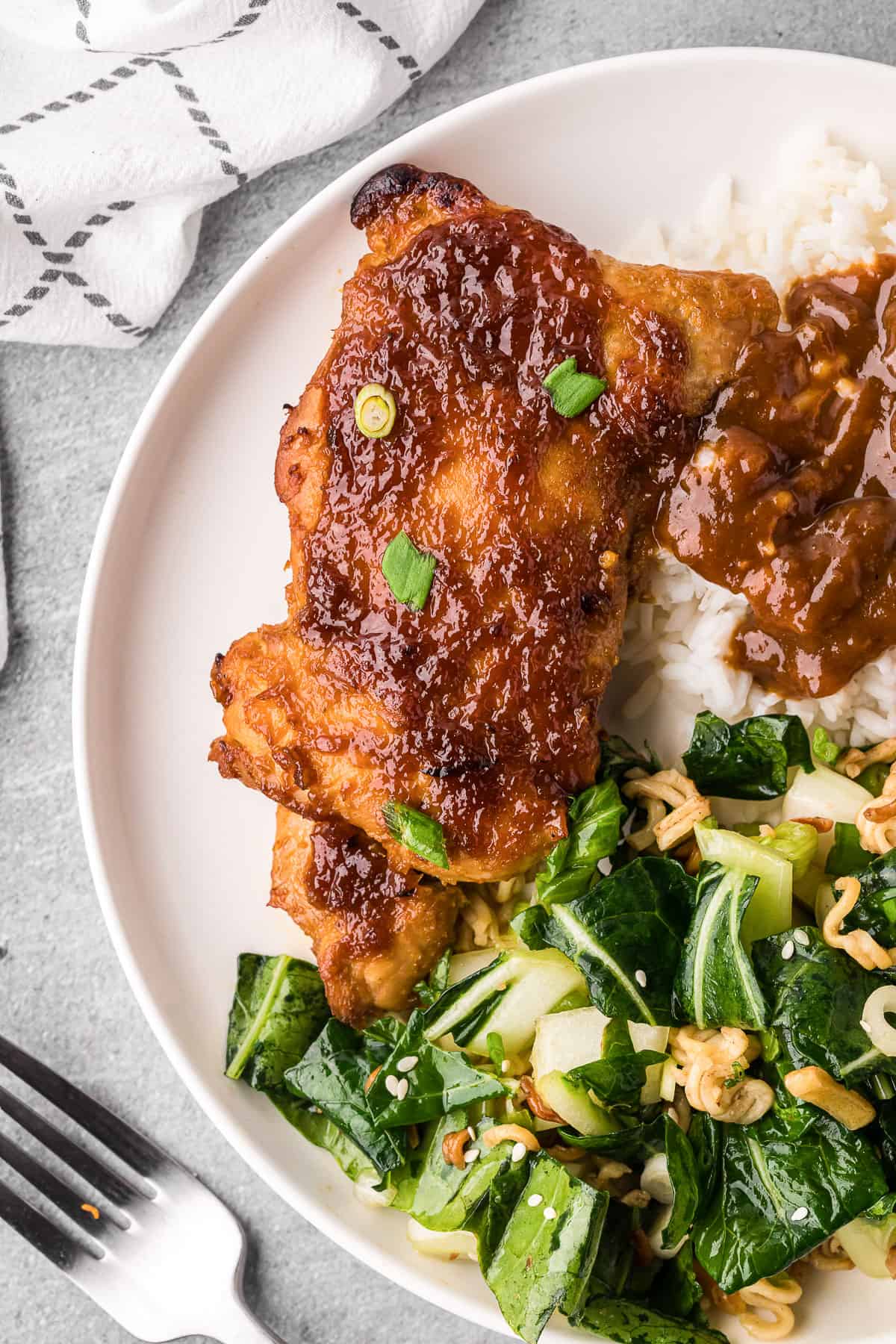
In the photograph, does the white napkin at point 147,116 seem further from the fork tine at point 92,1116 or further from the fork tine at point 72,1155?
the fork tine at point 72,1155

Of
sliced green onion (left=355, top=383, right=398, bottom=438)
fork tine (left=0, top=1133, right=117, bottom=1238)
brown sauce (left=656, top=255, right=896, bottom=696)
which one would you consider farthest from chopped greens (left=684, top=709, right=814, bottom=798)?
fork tine (left=0, top=1133, right=117, bottom=1238)

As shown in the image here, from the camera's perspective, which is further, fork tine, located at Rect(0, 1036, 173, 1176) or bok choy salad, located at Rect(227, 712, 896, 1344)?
fork tine, located at Rect(0, 1036, 173, 1176)

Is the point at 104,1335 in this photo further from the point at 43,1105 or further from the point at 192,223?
the point at 192,223

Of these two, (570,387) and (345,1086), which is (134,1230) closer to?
(345,1086)

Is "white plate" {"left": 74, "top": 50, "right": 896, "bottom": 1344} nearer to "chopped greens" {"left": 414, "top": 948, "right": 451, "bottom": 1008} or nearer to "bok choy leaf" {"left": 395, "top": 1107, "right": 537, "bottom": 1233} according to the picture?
"bok choy leaf" {"left": 395, "top": 1107, "right": 537, "bottom": 1233}

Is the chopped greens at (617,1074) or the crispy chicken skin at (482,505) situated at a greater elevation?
the crispy chicken skin at (482,505)

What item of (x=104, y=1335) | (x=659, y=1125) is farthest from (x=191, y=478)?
(x=104, y=1335)

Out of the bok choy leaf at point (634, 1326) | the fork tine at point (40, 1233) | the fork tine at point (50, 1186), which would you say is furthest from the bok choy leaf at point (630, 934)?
the fork tine at point (40, 1233)

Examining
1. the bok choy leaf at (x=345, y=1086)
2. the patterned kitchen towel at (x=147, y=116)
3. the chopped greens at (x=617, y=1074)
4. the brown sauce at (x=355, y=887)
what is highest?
the patterned kitchen towel at (x=147, y=116)
